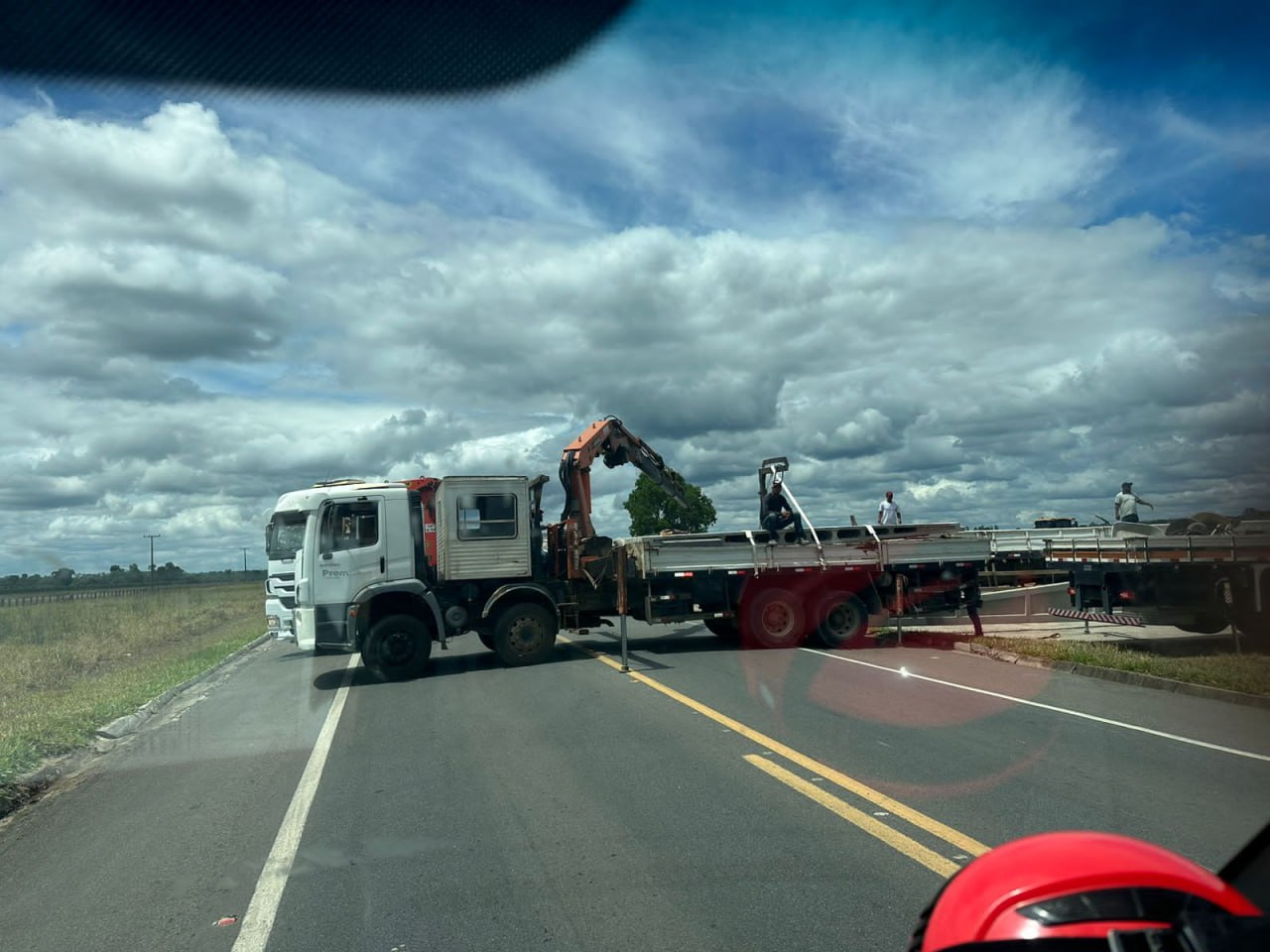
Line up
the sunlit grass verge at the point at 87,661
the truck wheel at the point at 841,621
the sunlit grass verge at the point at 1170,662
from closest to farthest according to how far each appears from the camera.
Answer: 1. the sunlit grass verge at the point at 87,661
2. the sunlit grass verge at the point at 1170,662
3. the truck wheel at the point at 841,621

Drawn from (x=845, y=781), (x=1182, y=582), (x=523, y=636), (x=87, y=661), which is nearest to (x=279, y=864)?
(x=845, y=781)

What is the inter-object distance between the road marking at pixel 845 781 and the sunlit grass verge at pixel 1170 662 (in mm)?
5534

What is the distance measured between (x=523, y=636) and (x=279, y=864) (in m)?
9.50

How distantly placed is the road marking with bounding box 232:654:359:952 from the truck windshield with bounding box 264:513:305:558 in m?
6.02

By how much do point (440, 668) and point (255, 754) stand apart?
Answer: 21.7 feet

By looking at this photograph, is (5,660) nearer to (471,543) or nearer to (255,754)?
(471,543)

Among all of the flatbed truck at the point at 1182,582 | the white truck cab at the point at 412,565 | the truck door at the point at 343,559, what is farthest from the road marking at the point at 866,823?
the flatbed truck at the point at 1182,582

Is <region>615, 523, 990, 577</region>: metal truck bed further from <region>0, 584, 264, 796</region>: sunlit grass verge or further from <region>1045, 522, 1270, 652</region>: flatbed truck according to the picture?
<region>0, 584, 264, 796</region>: sunlit grass verge

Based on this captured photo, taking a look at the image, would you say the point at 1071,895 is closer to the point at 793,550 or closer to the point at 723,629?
the point at 793,550

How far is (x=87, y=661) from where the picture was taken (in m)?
22.3

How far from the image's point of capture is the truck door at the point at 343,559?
14070 mm

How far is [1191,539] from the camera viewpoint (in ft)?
49.5

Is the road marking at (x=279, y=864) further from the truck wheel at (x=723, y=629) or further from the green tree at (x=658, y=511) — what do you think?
the green tree at (x=658, y=511)

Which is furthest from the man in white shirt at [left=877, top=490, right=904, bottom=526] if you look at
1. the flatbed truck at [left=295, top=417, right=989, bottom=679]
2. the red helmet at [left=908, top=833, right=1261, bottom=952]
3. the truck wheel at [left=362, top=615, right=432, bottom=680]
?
the red helmet at [left=908, top=833, right=1261, bottom=952]
